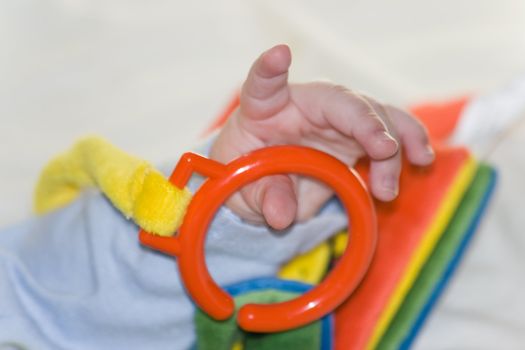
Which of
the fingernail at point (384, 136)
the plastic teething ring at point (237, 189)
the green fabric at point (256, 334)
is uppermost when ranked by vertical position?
the fingernail at point (384, 136)

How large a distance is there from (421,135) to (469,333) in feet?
0.71

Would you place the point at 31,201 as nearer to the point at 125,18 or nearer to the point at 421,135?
the point at 125,18

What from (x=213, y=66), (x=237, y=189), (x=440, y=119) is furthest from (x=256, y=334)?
(x=213, y=66)

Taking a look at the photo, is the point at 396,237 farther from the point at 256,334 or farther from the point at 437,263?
the point at 256,334

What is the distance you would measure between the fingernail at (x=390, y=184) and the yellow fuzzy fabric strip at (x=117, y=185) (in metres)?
0.15

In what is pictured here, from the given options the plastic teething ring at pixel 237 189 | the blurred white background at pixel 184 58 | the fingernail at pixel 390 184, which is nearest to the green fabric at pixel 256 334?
the plastic teething ring at pixel 237 189

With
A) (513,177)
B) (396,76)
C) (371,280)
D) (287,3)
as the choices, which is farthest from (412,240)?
(287,3)

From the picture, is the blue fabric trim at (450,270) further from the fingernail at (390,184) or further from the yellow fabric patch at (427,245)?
the fingernail at (390,184)

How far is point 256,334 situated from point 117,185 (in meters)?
0.17

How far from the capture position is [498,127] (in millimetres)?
880

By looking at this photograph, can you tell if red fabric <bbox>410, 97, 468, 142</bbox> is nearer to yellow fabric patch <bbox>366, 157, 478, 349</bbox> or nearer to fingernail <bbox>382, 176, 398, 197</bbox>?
A: yellow fabric patch <bbox>366, 157, 478, 349</bbox>

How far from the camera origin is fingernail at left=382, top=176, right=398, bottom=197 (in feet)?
1.98

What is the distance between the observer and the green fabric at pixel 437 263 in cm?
71

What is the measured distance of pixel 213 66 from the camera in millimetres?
1059
